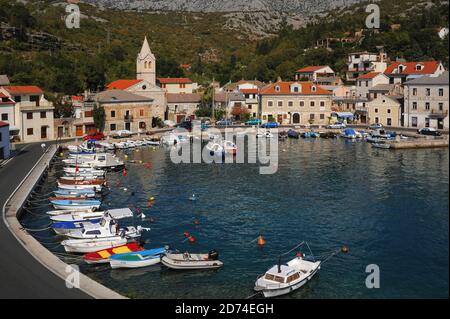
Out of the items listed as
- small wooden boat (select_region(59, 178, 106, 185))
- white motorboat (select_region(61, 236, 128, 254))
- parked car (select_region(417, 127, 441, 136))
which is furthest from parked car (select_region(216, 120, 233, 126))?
white motorboat (select_region(61, 236, 128, 254))

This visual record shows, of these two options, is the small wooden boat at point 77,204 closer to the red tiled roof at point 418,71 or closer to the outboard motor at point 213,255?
the outboard motor at point 213,255

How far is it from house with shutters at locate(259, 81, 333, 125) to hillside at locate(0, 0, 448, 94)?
16.0m

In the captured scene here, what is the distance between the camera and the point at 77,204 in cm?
3347

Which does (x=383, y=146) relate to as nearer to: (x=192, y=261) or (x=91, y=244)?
(x=192, y=261)

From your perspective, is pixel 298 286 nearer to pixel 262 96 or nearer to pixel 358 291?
pixel 358 291

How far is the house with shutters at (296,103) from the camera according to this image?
7550cm

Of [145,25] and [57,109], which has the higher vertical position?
[145,25]

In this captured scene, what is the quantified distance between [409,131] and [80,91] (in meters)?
43.9

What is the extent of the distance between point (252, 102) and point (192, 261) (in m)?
58.1

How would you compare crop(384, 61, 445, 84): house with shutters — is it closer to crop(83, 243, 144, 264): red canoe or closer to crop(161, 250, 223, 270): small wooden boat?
crop(161, 250, 223, 270): small wooden boat

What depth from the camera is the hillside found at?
84.5 metres

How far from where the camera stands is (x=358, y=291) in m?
20.3

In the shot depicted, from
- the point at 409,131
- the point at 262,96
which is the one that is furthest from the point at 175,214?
the point at 262,96

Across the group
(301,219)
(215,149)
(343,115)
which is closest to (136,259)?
(301,219)
